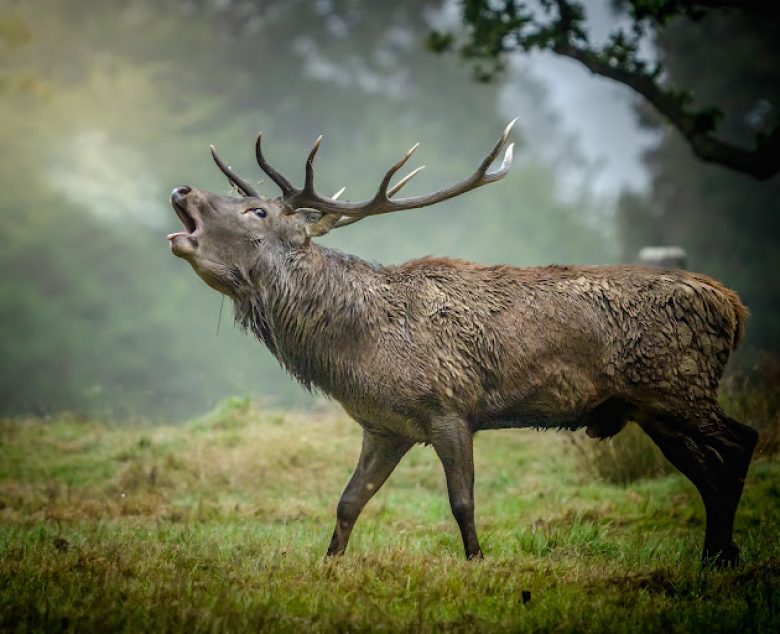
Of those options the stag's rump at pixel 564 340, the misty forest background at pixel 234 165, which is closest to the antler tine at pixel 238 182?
the stag's rump at pixel 564 340

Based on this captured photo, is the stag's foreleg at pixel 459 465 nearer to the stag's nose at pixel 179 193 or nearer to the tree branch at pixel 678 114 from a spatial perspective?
the stag's nose at pixel 179 193

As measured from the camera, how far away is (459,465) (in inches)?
221

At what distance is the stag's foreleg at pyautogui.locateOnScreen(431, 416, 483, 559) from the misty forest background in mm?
8107

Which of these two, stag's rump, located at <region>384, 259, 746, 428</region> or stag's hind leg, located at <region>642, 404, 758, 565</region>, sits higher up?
stag's rump, located at <region>384, 259, 746, 428</region>

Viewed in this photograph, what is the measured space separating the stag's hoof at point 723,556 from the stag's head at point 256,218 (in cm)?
276

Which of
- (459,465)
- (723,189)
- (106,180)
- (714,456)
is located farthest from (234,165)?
(714,456)

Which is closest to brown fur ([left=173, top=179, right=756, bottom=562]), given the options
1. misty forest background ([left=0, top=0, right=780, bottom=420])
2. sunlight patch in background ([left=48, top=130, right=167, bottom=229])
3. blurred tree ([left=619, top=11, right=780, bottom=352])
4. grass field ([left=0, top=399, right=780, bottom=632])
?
grass field ([left=0, top=399, right=780, bottom=632])

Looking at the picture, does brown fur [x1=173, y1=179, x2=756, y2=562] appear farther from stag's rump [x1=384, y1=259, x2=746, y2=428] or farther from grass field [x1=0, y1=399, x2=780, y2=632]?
grass field [x1=0, y1=399, x2=780, y2=632]

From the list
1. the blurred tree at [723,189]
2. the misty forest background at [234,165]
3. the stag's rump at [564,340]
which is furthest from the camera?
the blurred tree at [723,189]

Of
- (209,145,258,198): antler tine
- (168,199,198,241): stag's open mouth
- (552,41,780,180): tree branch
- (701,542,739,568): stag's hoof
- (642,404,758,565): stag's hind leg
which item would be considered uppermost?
(552,41,780,180): tree branch

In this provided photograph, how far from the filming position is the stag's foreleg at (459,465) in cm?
561

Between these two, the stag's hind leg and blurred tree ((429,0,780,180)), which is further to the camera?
blurred tree ((429,0,780,180))

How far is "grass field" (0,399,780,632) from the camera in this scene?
419cm

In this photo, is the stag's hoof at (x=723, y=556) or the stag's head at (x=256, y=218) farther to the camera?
the stag's head at (x=256, y=218)
